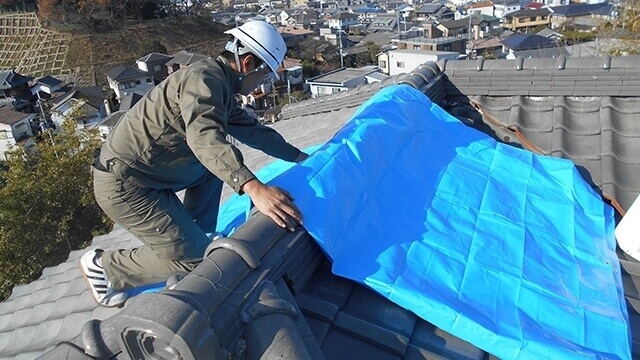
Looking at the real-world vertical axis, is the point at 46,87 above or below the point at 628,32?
below

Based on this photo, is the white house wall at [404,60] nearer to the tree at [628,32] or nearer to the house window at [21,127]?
the tree at [628,32]

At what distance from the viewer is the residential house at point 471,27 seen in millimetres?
48656

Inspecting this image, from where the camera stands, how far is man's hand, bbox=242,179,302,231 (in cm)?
211

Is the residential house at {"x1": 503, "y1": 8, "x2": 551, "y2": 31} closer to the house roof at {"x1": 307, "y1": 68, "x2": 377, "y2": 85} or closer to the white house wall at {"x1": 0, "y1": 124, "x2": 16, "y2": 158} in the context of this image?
the house roof at {"x1": 307, "y1": 68, "x2": 377, "y2": 85}

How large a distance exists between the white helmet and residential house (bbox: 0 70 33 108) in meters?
34.9

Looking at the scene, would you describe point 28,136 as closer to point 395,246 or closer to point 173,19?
point 173,19

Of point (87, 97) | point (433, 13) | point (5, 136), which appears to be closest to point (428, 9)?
point (433, 13)

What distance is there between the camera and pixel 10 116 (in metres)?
27.4

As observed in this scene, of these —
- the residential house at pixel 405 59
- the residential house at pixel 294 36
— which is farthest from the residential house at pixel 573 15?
the residential house at pixel 294 36

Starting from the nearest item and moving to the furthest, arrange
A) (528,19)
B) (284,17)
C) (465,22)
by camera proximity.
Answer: (465,22) → (528,19) → (284,17)

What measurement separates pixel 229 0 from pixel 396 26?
53.3 meters

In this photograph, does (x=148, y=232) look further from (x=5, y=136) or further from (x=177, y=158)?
(x=5, y=136)

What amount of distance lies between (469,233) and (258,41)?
1592mm

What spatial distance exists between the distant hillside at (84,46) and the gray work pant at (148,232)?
40.0 meters
